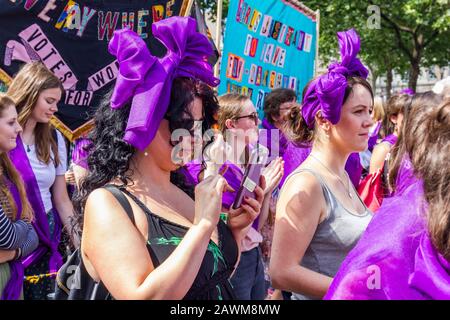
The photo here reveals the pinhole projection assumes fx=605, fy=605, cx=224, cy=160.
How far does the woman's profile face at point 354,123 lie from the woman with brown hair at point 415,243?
1.09 metres

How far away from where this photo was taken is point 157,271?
1.49 meters

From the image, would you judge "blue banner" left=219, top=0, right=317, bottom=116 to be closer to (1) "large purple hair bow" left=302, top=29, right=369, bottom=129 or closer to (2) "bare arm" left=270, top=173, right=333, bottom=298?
(1) "large purple hair bow" left=302, top=29, right=369, bottom=129

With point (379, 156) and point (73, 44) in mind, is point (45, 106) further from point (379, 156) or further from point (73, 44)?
point (379, 156)

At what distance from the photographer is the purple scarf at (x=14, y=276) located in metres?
2.70

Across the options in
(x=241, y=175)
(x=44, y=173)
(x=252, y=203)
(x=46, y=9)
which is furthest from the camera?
(x=46, y=9)

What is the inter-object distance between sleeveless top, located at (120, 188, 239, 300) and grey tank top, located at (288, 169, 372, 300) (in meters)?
0.62

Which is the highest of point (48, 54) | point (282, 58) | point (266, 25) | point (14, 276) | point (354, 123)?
point (266, 25)

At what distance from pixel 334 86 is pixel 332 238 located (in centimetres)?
65

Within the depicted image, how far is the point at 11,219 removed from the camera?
9.12 ft

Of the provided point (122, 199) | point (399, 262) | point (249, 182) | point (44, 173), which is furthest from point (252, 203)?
point (44, 173)

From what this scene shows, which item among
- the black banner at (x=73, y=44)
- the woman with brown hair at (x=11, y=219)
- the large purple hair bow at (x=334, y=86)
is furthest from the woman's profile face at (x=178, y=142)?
the black banner at (x=73, y=44)
